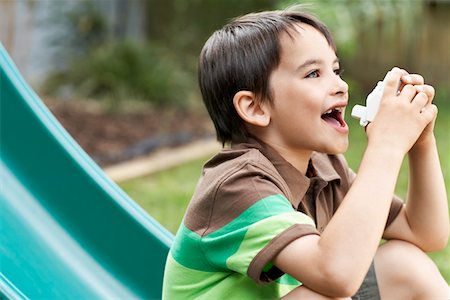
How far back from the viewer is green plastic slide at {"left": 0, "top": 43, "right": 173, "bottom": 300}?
243 centimetres

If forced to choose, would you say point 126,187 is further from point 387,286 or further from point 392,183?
point 392,183

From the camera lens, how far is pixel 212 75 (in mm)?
1845

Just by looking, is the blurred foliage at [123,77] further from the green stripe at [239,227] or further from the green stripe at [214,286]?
the green stripe at [239,227]

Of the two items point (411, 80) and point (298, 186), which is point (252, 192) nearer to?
point (298, 186)

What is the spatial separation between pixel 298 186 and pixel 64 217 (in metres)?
1.00

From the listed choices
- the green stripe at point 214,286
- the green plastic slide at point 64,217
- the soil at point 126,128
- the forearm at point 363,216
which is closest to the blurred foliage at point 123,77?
the soil at point 126,128

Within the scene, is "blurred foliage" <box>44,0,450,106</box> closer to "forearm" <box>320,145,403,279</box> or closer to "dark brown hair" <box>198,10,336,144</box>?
"dark brown hair" <box>198,10,336,144</box>

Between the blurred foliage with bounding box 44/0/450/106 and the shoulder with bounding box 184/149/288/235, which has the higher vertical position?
the shoulder with bounding box 184/149/288/235

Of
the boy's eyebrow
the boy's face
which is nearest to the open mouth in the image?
the boy's face

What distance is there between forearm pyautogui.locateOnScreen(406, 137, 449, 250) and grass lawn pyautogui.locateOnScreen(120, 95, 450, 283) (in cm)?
109

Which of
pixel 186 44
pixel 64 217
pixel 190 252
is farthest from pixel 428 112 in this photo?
pixel 186 44

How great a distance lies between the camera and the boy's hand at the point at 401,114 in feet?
5.54

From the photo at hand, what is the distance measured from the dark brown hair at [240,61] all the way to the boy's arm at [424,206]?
35 centimetres

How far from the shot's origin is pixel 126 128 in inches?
223
